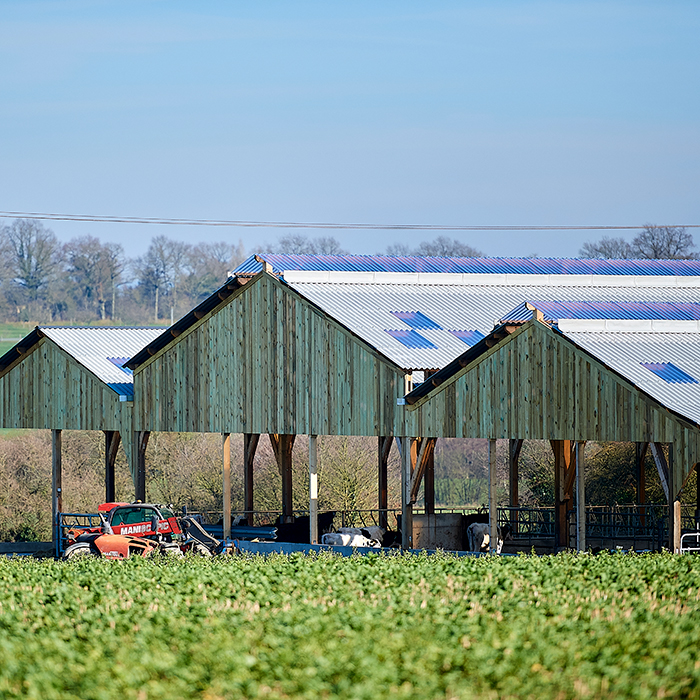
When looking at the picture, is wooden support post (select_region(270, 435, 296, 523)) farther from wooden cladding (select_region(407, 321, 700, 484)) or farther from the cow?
wooden cladding (select_region(407, 321, 700, 484))

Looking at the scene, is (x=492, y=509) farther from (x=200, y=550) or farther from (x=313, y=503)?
(x=200, y=550)

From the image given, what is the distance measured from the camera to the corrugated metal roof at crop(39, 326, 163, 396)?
1329 inches

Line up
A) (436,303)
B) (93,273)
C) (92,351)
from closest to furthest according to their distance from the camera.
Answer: (436,303)
(92,351)
(93,273)

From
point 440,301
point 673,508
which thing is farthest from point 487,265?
point 673,508

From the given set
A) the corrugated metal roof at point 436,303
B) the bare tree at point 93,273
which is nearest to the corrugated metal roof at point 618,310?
the corrugated metal roof at point 436,303

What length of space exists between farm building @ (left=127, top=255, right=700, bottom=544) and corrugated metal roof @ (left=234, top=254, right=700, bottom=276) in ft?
0.38

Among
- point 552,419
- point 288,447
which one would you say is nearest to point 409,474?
point 552,419

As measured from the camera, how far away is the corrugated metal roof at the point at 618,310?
90.4 ft

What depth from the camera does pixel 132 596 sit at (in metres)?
17.5

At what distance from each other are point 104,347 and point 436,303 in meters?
10.3

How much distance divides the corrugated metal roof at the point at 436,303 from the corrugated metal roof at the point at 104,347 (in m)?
6.16

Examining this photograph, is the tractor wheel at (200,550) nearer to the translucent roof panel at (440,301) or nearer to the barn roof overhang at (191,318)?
the barn roof overhang at (191,318)

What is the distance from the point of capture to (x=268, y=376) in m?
29.8

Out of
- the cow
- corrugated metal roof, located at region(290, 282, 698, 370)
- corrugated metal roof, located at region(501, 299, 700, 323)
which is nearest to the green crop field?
corrugated metal roof, located at region(501, 299, 700, 323)
